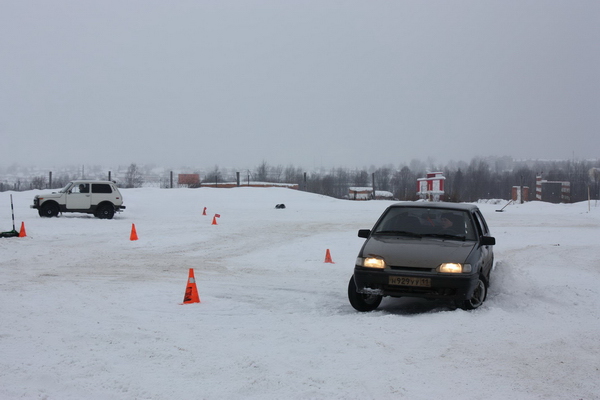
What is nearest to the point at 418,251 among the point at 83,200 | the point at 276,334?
the point at 276,334

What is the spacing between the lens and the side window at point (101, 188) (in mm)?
25891

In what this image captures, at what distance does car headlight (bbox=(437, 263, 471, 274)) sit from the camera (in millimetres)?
7270

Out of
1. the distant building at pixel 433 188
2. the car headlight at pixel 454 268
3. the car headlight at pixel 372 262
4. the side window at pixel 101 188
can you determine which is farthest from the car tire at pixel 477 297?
the distant building at pixel 433 188

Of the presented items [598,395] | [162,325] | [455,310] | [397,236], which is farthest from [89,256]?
[598,395]

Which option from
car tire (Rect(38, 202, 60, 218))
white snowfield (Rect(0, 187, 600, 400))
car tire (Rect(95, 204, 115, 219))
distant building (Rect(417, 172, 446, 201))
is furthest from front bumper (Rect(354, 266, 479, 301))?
distant building (Rect(417, 172, 446, 201))

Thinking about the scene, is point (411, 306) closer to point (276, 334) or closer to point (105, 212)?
point (276, 334)

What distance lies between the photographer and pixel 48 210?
83.2 ft

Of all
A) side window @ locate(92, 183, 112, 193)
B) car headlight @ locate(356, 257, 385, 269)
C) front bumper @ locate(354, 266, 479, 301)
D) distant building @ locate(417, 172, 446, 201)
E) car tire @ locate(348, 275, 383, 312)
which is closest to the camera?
front bumper @ locate(354, 266, 479, 301)

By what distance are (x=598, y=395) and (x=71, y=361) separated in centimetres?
487

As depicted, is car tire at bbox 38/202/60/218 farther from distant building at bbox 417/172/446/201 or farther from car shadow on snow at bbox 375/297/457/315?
distant building at bbox 417/172/446/201

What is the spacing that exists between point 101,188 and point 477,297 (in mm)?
21840

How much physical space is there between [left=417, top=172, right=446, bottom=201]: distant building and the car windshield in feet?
107

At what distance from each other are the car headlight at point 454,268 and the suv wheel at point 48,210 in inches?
884

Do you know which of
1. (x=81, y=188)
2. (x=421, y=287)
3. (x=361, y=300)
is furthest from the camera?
(x=81, y=188)
